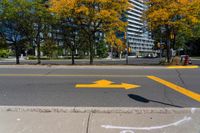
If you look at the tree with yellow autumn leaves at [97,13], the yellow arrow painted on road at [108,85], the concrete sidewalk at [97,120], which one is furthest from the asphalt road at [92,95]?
the tree with yellow autumn leaves at [97,13]

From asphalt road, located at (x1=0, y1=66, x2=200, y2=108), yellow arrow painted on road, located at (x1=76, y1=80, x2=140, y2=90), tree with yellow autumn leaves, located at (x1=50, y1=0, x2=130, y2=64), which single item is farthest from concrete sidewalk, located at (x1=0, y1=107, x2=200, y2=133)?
tree with yellow autumn leaves, located at (x1=50, y1=0, x2=130, y2=64)

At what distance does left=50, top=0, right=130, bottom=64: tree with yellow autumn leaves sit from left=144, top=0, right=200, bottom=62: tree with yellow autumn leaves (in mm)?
2409

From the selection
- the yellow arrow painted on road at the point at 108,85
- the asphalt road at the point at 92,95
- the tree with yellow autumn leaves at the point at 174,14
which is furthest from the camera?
the tree with yellow autumn leaves at the point at 174,14

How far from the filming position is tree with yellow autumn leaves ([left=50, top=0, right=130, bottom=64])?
23047 mm

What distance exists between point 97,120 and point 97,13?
1840 centimetres

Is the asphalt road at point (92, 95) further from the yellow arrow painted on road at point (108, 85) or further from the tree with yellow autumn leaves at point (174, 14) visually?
the tree with yellow autumn leaves at point (174, 14)

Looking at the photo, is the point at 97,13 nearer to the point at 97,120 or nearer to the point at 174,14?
the point at 174,14

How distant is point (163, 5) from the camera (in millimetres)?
23344

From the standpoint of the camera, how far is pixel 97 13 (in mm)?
23281

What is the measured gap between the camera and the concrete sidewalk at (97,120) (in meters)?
5.27

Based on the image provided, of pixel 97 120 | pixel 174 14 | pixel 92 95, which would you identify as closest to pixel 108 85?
pixel 92 95

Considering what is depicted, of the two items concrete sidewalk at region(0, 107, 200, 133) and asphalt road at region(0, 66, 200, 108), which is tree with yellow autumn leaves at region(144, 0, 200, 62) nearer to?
asphalt road at region(0, 66, 200, 108)

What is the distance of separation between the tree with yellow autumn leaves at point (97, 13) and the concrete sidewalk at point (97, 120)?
1712 centimetres

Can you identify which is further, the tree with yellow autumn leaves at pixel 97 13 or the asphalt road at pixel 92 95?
the tree with yellow autumn leaves at pixel 97 13
